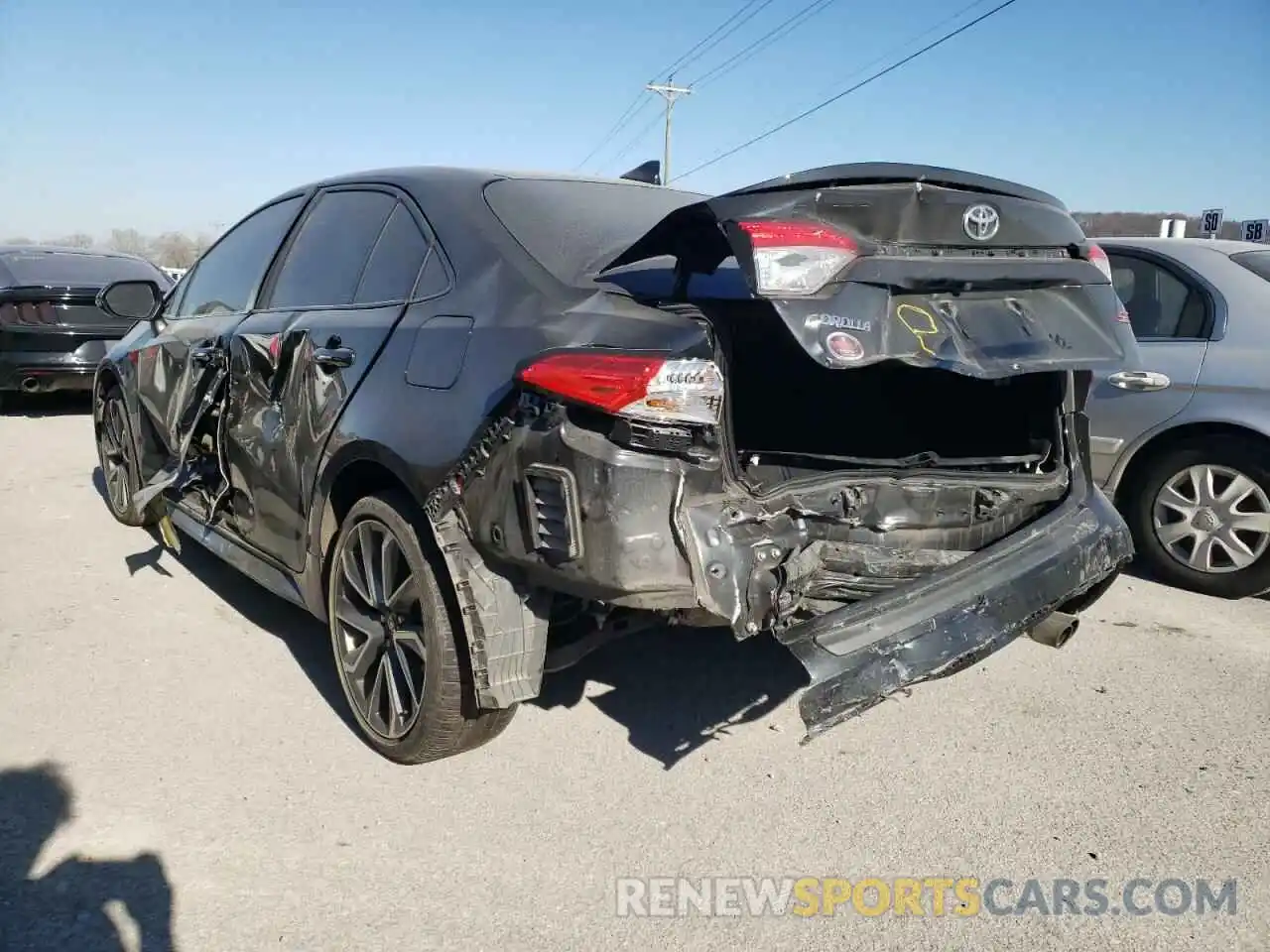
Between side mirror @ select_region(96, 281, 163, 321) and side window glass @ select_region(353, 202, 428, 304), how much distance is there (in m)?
2.49

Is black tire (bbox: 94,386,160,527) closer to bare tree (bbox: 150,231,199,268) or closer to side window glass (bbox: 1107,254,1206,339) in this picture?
side window glass (bbox: 1107,254,1206,339)

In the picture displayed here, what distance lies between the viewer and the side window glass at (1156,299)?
451cm

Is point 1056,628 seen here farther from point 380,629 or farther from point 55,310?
point 55,310

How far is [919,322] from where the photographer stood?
2.27m

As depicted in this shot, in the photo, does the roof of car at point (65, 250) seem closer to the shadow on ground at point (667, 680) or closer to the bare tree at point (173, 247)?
the shadow on ground at point (667, 680)

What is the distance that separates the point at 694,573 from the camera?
6.90 ft

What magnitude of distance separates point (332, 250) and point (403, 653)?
1.51 meters

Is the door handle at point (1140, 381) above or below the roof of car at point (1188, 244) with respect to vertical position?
below

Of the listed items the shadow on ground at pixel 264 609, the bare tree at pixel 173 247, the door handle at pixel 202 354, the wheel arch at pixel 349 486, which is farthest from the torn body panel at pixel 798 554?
the bare tree at pixel 173 247

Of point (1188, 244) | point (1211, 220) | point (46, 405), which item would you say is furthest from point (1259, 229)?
point (46, 405)

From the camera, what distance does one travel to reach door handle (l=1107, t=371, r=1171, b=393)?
4.39 m

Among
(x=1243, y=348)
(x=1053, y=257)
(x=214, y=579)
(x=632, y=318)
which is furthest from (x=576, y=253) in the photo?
(x=1243, y=348)

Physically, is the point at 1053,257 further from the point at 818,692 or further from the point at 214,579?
the point at 214,579

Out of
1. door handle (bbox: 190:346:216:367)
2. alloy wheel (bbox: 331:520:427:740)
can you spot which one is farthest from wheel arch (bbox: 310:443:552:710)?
door handle (bbox: 190:346:216:367)
